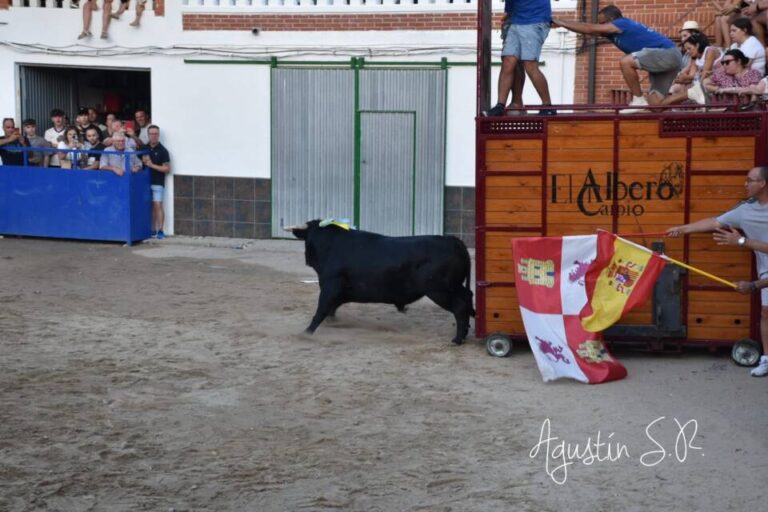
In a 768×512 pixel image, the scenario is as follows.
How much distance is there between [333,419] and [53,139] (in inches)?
488

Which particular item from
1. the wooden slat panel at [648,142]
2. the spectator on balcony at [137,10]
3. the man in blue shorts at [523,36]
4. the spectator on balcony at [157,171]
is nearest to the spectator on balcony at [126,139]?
the spectator on balcony at [157,171]

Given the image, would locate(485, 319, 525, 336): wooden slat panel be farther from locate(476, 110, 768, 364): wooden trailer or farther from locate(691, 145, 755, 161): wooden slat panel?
locate(691, 145, 755, 161): wooden slat panel

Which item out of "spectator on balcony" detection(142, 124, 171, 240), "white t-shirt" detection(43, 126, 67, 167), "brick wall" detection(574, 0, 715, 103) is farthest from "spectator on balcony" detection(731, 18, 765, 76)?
"white t-shirt" detection(43, 126, 67, 167)

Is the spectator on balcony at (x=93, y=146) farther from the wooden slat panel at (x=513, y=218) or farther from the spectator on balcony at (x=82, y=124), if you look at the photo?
the wooden slat panel at (x=513, y=218)

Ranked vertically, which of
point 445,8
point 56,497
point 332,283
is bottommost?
point 56,497

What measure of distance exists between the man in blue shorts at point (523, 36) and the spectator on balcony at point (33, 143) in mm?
10151

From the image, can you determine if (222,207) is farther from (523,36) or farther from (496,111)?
(496,111)

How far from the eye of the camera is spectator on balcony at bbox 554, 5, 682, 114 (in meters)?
11.4

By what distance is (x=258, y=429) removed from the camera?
326 inches

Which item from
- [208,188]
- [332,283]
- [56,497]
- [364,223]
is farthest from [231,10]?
[56,497]

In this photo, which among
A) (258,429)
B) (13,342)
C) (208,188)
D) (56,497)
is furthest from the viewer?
(208,188)

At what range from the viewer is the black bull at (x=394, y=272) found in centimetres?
1104

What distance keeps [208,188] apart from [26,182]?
2953 mm

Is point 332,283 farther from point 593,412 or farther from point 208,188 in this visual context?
point 208,188
